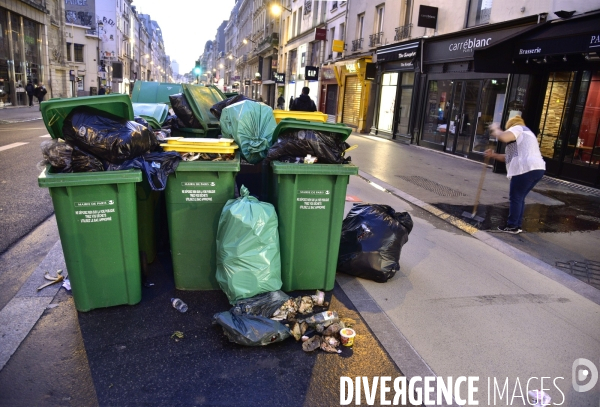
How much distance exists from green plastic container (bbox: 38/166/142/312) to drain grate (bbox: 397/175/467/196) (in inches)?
253

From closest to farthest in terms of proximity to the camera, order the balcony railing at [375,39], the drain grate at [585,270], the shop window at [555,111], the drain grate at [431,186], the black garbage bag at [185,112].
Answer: the drain grate at [585,270] → the black garbage bag at [185,112] → the drain grate at [431,186] → the shop window at [555,111] → the balcony railing at [375,39]

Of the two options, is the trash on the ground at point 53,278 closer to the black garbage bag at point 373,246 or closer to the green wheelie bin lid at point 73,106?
the green wheelie bin lid at point 73,106

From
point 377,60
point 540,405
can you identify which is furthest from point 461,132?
point 540,405

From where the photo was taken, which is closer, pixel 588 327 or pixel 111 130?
pixel 111 130

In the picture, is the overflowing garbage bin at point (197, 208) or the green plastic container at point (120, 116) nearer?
the green plastic container at point (120, 116)

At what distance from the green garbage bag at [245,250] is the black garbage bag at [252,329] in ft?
0.93

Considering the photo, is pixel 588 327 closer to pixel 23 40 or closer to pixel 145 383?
pixel 145 383

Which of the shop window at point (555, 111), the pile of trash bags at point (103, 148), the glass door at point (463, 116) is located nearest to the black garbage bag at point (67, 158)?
the pile of trash bags at point (103, 148)

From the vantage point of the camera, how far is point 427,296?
3.88 meters

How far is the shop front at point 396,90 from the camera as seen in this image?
55.4 ft

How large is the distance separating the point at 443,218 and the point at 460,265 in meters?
2.03

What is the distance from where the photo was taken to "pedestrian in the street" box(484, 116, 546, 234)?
18.8 feet

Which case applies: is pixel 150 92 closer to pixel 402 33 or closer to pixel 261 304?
pixel 261 304

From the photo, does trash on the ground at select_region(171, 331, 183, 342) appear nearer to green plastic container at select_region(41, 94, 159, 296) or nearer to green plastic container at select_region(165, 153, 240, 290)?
green plastic container at select_region(165, 153, 240, 290)
